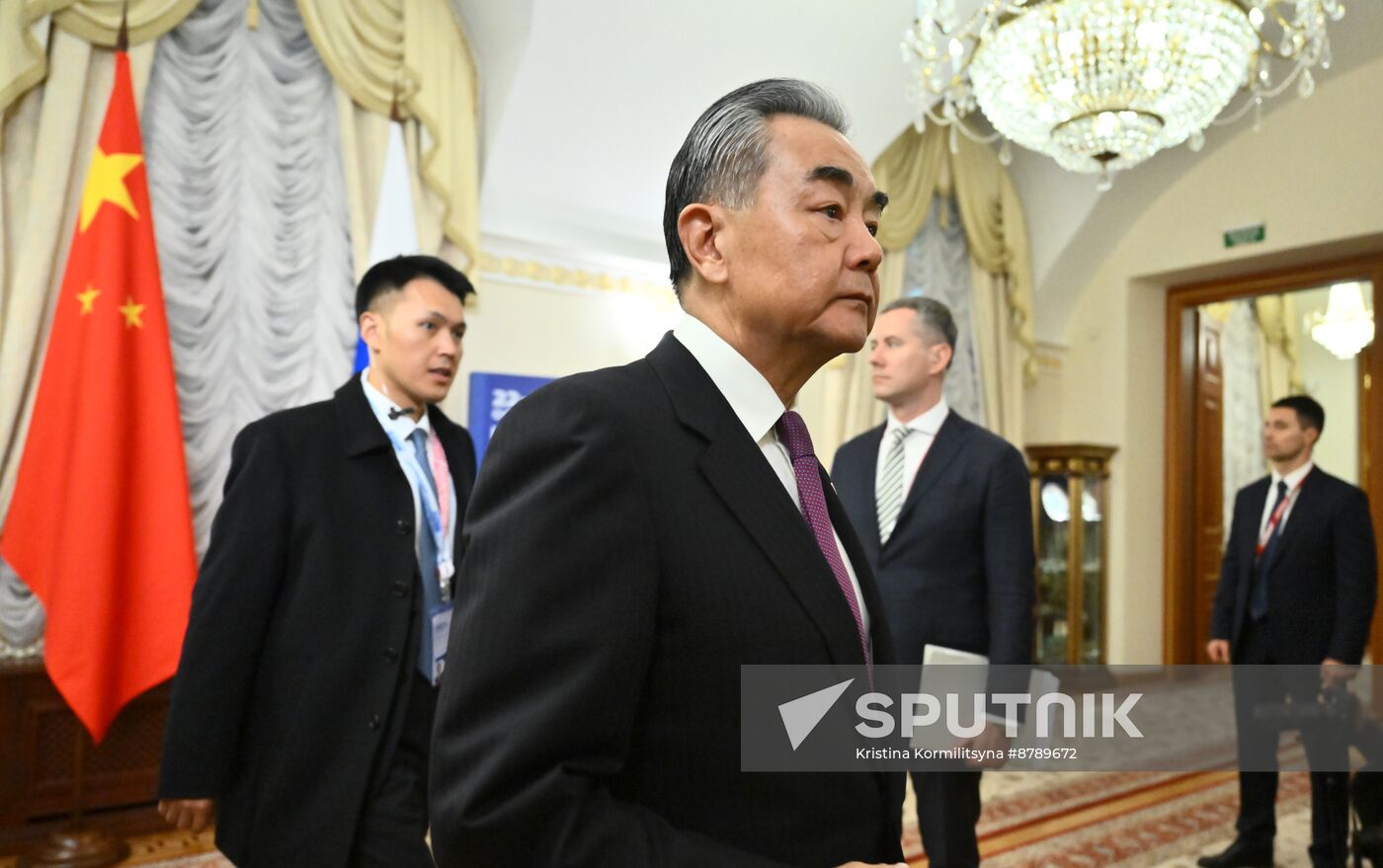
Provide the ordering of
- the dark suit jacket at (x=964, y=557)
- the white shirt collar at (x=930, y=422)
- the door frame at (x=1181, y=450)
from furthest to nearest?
the door frame at (x=1181, y=450), the white shirt collar at (x=930, y=422), the dark suit jacket at (x=964, y=557)

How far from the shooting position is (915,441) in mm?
2910

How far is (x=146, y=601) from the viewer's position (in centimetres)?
342

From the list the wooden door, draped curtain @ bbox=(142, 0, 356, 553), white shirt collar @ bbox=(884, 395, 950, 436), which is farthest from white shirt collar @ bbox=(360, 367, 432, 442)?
the wooden door

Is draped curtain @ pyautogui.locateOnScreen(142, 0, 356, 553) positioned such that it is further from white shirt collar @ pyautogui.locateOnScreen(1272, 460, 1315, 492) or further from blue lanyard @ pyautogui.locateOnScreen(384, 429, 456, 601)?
white shirt collar @ pyautogui.locateOnScreen(1272, 460, 1315, 492)

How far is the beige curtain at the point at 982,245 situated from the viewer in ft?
21.0

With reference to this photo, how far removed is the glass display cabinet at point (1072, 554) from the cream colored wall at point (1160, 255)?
21 cm

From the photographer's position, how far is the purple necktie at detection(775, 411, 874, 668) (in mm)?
1066

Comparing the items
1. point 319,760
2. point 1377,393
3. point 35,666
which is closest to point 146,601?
point 35,666

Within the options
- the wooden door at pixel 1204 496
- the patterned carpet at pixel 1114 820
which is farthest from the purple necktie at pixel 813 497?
the wooden door at pixel 1204 496

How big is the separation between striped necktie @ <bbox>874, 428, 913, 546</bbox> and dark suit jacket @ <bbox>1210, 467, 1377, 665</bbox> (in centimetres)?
198

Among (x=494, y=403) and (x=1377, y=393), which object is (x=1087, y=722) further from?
(x=494, y=403)

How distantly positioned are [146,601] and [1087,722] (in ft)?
18.5

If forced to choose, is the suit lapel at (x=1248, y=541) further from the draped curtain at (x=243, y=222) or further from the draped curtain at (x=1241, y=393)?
the draped curtain at (x=1241, y=393)

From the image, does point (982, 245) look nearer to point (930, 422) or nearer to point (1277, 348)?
point (930, 422)
